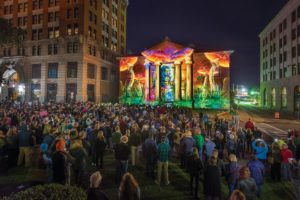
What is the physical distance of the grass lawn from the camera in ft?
27.8

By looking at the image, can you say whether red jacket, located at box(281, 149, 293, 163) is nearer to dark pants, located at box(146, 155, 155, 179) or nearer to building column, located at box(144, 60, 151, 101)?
dark pants, located at box(146, 155, 155, 179)

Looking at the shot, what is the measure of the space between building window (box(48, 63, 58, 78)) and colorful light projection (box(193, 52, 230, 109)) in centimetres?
2874

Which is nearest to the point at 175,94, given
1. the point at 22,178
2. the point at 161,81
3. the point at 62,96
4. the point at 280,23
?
the point at 161,81

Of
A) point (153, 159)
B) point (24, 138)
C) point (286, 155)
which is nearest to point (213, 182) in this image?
point (153, 159)

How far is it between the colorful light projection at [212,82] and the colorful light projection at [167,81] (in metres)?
5.48

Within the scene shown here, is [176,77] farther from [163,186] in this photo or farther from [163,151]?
[163,186]

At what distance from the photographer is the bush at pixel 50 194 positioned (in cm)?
412

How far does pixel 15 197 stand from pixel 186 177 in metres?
7.71

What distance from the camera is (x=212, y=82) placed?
4416 cm

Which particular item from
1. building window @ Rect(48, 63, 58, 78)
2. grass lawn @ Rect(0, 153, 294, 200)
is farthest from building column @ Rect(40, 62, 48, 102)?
grass lawn @ Rect(0, 153, 294, 200)

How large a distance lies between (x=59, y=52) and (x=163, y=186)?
43024 millimetres

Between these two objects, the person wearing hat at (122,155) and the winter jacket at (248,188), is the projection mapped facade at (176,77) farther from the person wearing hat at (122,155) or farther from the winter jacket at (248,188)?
the winter jacket at (248,188)

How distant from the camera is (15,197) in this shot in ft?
13.5

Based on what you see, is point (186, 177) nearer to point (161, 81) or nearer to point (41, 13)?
point (161, 81)
